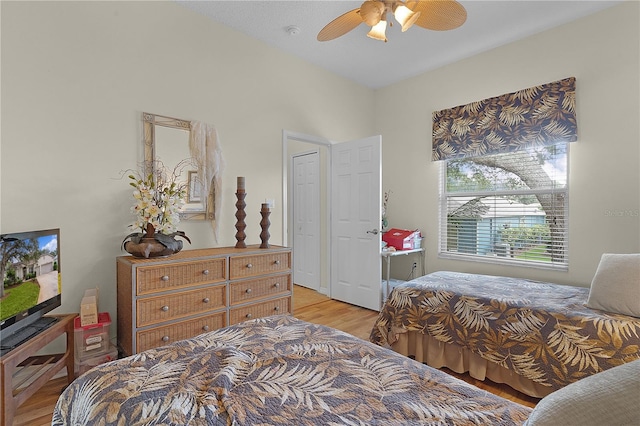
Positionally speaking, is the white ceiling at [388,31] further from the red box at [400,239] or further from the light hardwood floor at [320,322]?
the light hardwood floor at [320,322]

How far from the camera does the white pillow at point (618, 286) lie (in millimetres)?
1911

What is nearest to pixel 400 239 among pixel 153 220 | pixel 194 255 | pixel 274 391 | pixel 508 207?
pixel 508 207

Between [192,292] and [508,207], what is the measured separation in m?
3.30

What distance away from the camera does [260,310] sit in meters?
2.78

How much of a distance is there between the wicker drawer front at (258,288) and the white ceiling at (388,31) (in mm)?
2423

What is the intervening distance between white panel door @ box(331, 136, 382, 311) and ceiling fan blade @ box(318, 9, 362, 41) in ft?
4.95

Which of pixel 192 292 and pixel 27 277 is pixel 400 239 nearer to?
pixel 192 292

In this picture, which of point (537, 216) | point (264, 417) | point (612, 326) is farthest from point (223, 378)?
point (537, 216)

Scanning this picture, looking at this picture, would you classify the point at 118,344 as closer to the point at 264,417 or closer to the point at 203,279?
the point at 203,279

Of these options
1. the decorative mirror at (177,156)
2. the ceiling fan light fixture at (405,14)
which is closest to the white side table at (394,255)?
the decorative mirror at (177,156)

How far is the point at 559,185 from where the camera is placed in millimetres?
3160

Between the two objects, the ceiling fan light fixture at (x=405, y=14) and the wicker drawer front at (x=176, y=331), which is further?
the wicker drawer front at (x=176, y=331)

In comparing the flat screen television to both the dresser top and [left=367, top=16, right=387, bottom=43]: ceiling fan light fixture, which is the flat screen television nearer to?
the dresser top

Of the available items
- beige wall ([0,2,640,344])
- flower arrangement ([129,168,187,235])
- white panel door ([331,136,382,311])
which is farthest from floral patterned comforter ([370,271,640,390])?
flower arrangement ([129,168,187,235])
